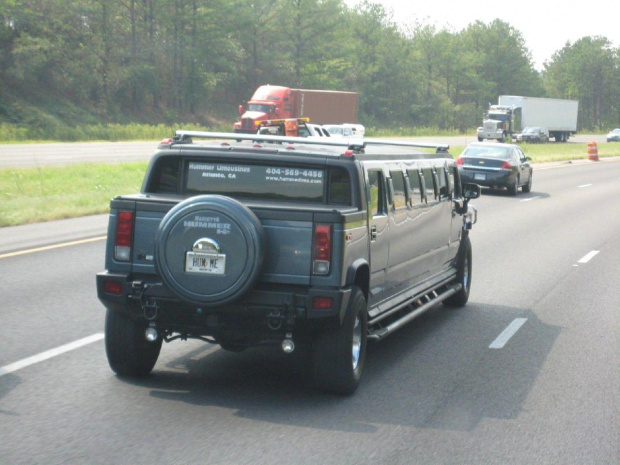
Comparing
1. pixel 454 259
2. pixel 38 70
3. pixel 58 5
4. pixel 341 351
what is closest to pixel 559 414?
pixel 341 351

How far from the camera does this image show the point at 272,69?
317 feet

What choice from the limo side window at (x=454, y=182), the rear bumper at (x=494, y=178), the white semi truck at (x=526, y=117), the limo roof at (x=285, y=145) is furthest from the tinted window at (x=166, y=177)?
the white semi truck at (x=526, y=117)

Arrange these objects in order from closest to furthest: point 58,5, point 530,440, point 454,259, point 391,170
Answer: point 530,440 → point 391,170 → point 454,259 → point 58,5

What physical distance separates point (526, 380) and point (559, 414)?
1.07 meters

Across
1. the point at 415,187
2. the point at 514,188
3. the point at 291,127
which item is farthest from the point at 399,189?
the point at 291,127

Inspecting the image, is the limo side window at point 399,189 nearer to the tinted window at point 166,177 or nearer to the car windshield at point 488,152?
the tinted window at point 166,177

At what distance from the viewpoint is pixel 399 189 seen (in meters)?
8.88

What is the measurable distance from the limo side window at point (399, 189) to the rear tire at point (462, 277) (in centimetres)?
276

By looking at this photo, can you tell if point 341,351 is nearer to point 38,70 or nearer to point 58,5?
point 38,70

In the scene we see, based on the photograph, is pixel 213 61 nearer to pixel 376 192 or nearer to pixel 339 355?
pixel 376 192

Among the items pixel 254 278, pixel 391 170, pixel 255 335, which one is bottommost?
pixel 255 335

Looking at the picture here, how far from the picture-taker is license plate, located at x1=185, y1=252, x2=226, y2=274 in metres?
6.87

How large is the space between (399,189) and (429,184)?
1.27 metres

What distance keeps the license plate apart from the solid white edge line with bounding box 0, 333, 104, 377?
1.88m
